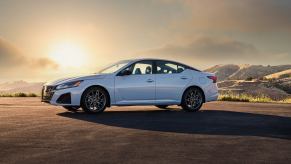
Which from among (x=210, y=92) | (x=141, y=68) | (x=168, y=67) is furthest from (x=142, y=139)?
(x=210, y=92)

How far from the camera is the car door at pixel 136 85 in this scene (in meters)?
14.7

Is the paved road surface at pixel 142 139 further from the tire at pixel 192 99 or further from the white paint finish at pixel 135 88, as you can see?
the tire at pixel 192 99

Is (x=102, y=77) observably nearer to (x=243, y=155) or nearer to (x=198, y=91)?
(x=198, y=91)

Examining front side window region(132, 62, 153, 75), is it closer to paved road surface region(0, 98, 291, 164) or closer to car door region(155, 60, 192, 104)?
car door region(155, 60, 192, 104)

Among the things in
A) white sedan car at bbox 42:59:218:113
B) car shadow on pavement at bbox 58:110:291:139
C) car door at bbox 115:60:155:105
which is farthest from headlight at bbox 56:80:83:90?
car door at bbox 115:60:155:105

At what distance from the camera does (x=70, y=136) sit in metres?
9.28

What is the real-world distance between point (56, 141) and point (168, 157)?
2265 mm

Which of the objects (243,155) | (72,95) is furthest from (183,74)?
(243,155)

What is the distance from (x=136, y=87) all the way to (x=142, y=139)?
593 centimetres

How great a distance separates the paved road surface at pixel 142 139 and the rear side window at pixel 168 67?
7.85 ft

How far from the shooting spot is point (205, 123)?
12.0 metres

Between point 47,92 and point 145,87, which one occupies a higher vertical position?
point 145,87

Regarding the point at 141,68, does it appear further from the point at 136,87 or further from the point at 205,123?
the point at 205,123

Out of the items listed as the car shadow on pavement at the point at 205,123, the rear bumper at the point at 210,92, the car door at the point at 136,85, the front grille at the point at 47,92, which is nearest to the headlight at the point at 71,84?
the front grille at the point at 47,92
